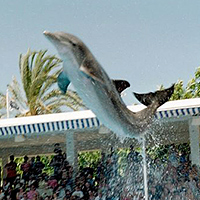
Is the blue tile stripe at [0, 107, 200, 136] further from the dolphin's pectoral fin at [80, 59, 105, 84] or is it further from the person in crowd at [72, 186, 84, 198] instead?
the dolphin's pectoral fin at [80, 59, 105, 84]

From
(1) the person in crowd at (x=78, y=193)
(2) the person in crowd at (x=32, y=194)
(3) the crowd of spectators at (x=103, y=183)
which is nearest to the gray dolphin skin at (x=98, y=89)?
(3) the crowd of spectators at (x=103, y=183)

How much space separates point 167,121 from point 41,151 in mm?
8326

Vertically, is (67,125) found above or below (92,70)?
below

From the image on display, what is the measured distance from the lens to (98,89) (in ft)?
15.8

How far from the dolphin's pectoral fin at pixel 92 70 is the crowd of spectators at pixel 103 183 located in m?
5.78

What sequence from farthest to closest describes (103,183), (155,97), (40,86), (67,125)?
(40,86) < (67,125) < (103,183) < (155,97)

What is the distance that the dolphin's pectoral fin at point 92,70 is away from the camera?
4535mm

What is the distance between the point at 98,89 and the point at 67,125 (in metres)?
6.80

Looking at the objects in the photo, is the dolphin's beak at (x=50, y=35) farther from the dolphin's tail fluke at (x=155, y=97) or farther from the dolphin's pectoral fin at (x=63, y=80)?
the dolphin's tail fluke at (x=155, y=97)

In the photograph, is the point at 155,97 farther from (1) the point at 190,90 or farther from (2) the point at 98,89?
(1) the point at 190,90

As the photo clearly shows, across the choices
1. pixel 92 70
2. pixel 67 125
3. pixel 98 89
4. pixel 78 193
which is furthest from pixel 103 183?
pixel 92 70

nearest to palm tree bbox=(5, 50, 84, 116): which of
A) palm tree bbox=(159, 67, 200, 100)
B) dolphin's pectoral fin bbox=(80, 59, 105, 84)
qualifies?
palm tree bbox=(159, 67, 200, 100)

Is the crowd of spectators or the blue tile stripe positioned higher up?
the blue tile stripe

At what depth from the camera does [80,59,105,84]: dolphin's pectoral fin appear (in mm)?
4535
